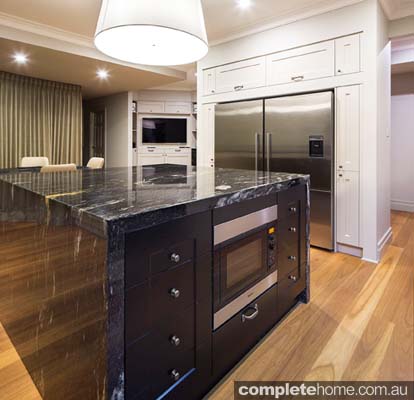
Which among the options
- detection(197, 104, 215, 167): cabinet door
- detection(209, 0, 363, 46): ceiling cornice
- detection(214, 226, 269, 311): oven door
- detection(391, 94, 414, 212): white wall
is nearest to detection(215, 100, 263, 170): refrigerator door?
detection(197, 104, 215, 167): cabinet door

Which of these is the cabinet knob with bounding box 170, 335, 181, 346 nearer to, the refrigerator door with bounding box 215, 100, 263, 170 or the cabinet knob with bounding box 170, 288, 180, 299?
the cabinet knob with bounding box 170, 288, 180, 299

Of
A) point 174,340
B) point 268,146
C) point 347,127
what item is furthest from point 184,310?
point 268,146

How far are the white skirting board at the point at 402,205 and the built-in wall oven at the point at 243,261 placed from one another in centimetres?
451

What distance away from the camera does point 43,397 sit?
1.28 m

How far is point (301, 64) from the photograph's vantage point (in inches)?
131

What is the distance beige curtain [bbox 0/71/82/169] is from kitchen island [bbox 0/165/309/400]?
15.0 feet

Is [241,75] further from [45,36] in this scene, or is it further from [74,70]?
[74,70]

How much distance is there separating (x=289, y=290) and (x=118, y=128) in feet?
19.6

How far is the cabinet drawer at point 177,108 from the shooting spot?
7.25 m

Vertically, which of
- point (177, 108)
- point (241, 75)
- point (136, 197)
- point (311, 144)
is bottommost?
point (136, 197)

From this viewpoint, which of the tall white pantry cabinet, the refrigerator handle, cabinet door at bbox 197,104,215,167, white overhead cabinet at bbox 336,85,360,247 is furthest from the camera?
cabinet door at bbox 197,104,215,167

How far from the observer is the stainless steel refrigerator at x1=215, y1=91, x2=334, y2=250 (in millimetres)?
3186

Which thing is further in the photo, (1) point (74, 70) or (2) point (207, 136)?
(1) point (74, 70)

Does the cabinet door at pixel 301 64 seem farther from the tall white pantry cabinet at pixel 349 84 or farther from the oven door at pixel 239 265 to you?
the oven door at pixel 239 265
